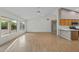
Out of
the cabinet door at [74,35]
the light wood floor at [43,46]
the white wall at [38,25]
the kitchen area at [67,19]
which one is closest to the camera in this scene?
the light wood floor at [43,46]

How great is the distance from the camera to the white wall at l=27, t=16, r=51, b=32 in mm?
16875

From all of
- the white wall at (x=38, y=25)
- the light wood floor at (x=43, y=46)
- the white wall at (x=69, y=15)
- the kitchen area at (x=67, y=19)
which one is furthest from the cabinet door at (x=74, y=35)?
the white wall at (x=38, y=25)

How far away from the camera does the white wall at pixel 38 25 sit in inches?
664

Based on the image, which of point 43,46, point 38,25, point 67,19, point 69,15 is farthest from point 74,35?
point 38,25

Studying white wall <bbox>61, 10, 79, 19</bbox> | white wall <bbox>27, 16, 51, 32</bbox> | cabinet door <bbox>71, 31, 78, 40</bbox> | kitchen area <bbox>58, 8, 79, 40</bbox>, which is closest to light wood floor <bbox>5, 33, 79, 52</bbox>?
cabinet door <bbox>71, 31, 78, 40</bbox>

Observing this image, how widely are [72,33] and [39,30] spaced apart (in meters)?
9.85

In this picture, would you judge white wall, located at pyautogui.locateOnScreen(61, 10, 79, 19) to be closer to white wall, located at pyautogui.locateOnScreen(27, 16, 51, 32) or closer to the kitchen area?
the kitchen area

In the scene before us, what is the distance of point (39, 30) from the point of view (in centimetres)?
1753

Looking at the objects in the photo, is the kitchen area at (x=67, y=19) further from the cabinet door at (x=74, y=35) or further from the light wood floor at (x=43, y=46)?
the light wood floor at (x=43, y=46)

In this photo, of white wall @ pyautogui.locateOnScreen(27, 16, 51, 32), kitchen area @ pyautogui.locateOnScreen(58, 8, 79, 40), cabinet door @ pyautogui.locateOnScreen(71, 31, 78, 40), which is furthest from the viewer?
white wall @ pyautogui.locateOnScreen(27, 16, 51, 32)

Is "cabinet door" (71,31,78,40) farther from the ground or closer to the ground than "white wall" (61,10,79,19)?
closer to the ground

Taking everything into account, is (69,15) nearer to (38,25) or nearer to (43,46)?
(43,46)

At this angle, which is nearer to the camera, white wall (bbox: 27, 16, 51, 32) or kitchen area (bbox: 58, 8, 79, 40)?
kitchen area (bbox: 58, 8, 79, 40)
